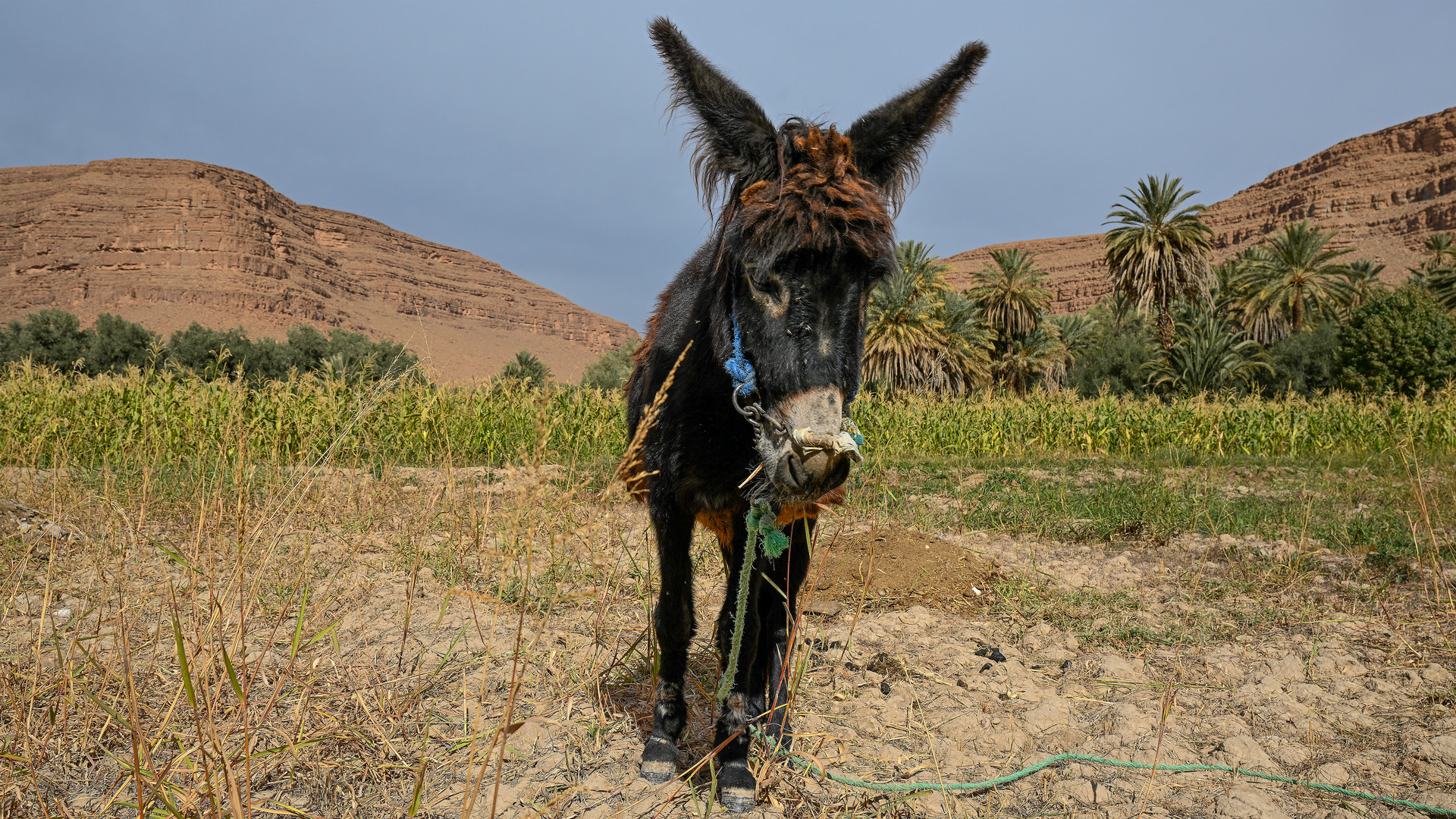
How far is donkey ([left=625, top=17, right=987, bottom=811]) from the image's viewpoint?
1.90 m

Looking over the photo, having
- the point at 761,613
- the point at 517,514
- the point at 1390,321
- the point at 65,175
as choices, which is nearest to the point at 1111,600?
the point at 761,613

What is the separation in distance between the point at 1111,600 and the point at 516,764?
4.40 meters

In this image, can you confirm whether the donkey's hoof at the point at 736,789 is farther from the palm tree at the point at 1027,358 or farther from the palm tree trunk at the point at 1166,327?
the palm tree at the point at 1027,358

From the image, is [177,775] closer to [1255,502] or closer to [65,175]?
[1255,502]

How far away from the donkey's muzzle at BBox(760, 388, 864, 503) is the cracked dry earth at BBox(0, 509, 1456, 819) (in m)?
0.56

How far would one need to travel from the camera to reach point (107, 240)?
281 ft

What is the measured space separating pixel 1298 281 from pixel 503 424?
4817 centimetres

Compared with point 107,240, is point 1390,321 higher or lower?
lower

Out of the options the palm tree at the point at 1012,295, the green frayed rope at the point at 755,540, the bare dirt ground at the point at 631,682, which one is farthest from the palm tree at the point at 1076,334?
the green frayed rope at the point at 755,540

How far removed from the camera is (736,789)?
243 centimetres

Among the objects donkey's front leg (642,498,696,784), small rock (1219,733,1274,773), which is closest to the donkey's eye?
donkey's front leg (642,498,696,784)

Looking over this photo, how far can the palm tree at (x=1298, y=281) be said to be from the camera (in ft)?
132

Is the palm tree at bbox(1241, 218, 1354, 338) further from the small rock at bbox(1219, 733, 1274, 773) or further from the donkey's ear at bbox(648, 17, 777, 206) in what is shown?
the donkey's ear at bbox(648, 17, 777, 206)

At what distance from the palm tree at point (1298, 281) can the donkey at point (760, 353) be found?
49.6 meters
